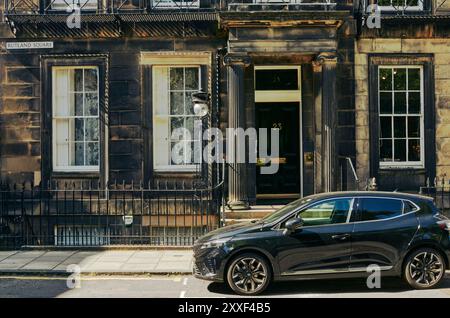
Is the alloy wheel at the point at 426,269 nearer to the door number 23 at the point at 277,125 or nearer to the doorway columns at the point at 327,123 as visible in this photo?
the doorway columns at the point at 327,123

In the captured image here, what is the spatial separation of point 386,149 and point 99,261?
26.0 feet

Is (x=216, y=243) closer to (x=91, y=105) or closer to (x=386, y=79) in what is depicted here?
(x=91, y=105)

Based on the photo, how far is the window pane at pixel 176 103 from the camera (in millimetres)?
14266

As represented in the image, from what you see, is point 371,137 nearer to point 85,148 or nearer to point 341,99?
point 341,99

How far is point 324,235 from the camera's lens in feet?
28.2

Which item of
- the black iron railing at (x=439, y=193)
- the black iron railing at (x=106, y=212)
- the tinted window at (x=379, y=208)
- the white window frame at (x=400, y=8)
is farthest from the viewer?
the white window frame at (x=400, y=8)

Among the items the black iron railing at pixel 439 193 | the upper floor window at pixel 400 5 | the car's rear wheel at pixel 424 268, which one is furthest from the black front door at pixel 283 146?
the car's rear wheel at pixel 424 268

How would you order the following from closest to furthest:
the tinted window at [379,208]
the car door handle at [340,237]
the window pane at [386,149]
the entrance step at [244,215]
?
the car door handle at [340,237] < the tinted window at [379,208] < the entrance step at [244,215] < the window pane at [386,149]

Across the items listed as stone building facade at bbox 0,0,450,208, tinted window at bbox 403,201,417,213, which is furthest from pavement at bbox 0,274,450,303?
stone building facade at bbox 0,0,450,208

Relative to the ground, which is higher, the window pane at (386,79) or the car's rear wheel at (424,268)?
the window pane at (386,79)

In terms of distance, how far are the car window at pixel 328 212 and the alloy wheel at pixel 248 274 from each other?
1.05 meters

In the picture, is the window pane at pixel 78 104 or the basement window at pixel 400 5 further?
the window pane at pixel 78 104

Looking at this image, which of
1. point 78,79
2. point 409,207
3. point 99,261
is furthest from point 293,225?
point 78,79

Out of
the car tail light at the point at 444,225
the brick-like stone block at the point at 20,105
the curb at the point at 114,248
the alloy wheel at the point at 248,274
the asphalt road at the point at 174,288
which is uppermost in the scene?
the brick-like stone block at the point at 20,105
